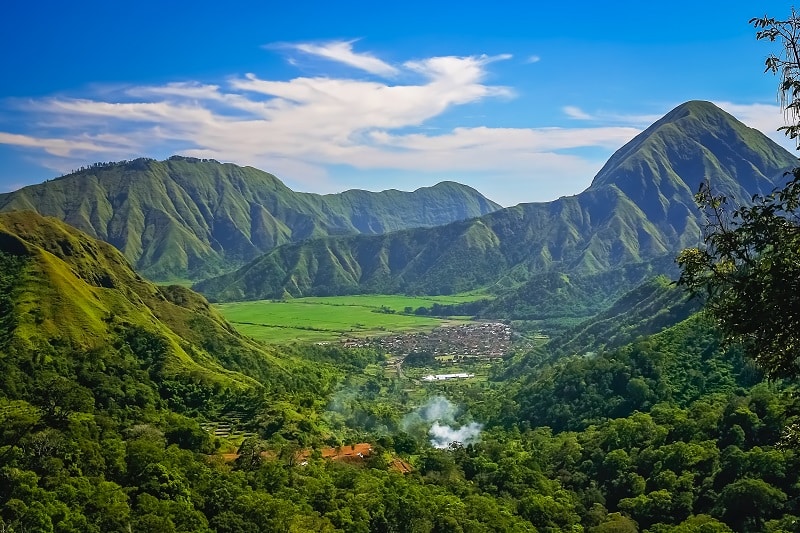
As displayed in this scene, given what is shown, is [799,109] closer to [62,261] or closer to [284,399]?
[284,399]

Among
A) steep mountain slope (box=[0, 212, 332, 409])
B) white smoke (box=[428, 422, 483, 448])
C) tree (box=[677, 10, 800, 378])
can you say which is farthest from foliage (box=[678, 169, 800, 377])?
white smoke (box=[428, 422, 483, 448])

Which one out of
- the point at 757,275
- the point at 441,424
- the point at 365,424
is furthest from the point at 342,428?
the point at 757,275

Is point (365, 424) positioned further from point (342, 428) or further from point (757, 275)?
point (757, 275)

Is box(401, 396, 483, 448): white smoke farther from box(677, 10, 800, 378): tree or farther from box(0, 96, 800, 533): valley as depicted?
box(677, 10, 800, 378): tree

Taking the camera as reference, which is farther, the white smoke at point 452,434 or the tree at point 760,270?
the white smoke at point 452,434

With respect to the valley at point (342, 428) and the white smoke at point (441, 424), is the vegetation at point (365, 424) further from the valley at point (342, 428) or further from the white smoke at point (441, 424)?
the white smoke at point (441, 424)

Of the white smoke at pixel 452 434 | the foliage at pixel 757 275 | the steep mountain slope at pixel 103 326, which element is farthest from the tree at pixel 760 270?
the white smoke at pixel 452 434
